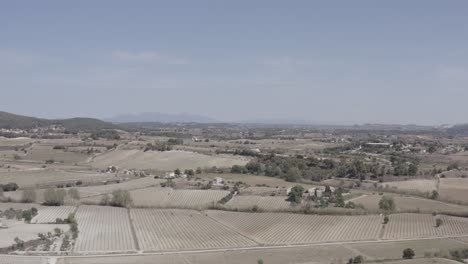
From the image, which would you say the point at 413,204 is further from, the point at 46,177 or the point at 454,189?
the point at 46,177

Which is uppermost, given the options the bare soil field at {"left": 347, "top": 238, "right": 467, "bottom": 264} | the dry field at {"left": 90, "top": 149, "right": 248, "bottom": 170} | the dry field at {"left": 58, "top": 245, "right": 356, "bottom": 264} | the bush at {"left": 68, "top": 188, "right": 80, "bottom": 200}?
the dry field at {"left": 90, "top": 149, "right": 248, "bottom": 170}

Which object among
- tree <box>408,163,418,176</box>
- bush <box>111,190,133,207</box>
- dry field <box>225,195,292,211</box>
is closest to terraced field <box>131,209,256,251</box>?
bush <box>111,190,133,207</box>

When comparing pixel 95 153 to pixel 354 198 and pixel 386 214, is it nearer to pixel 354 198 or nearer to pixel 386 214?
pixel 354 198

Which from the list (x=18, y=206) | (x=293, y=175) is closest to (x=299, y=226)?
(x=18, y=206)

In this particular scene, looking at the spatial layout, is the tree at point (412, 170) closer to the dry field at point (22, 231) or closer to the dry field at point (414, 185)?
the dry field at point (414, 185)

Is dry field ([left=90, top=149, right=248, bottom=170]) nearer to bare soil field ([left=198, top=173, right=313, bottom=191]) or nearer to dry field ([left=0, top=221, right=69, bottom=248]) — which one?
bare soil field ([left=198, top=173, right=313, bottom=191])

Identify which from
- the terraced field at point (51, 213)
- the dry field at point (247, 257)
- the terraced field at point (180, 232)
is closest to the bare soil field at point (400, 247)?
the dry field at point (247, 257)
